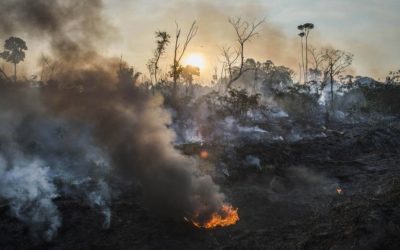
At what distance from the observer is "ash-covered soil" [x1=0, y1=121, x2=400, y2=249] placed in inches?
565

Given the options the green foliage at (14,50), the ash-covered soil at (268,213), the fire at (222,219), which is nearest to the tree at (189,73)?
the green foliage at (14,50)

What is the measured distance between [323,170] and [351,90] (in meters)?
66.7

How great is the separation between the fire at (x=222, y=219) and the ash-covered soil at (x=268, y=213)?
385mm

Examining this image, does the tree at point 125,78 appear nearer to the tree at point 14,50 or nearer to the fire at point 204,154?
the fire at point 204,154

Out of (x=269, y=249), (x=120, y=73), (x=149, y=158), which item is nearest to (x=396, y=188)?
(x=269, y=249)

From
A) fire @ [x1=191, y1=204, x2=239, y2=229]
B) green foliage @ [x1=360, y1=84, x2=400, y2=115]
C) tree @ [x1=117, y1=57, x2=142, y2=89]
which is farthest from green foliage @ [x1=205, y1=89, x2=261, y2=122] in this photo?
green foliage @ [x1=360, y1=84, x2=400, y2=115]

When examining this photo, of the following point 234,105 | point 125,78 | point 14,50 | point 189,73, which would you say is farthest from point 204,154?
point 189,73

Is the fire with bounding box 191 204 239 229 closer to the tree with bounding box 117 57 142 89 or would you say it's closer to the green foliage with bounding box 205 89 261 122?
the tree with bounding box 117 57 142 89

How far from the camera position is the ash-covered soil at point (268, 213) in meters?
14.4

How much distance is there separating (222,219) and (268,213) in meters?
2.75

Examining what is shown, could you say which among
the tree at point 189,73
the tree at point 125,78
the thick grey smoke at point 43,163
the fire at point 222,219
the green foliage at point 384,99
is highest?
the tree at point 189,73

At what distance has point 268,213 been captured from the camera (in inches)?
767

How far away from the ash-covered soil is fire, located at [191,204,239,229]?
38 cm

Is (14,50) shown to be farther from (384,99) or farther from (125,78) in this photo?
(384,99)
